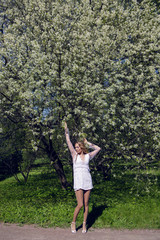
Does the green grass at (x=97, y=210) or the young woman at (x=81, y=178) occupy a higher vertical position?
the young woman at (x=81, y=178)

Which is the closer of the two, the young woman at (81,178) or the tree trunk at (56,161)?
the young woman at (81,178)

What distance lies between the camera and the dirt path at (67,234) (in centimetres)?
624

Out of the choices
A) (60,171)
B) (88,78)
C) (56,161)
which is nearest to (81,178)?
(88,78)

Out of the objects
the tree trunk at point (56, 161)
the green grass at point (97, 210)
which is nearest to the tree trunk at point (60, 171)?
the tree trunk at point (56, 161)

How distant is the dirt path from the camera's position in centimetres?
624

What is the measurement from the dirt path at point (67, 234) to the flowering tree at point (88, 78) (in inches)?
106

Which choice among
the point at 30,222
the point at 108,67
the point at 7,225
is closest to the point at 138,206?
the point at 30,222

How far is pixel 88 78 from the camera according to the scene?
9352 millimetres

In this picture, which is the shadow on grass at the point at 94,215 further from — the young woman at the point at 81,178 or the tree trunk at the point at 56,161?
the tree trunk at the point at 56,161

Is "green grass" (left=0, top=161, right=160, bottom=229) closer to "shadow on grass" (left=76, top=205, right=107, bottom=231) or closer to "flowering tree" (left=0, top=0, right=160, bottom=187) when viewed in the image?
"shadow on grass" (left=76, top=205, right=107, bottom=231)

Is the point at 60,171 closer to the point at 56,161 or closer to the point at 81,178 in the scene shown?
the point at 56,161

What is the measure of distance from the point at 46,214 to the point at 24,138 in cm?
525

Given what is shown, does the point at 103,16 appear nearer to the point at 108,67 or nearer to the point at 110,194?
the point at 108,67

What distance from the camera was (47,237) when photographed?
6305 mm
